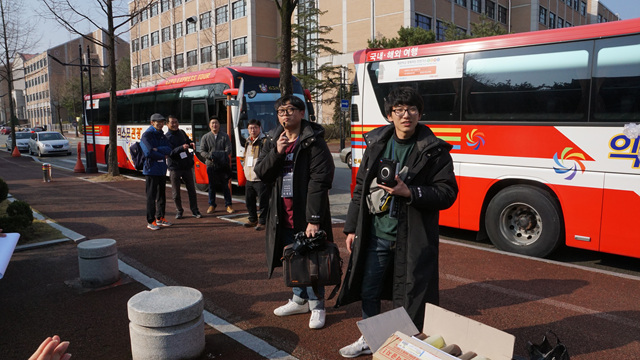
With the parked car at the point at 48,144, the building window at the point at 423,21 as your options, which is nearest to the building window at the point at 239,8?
the building window at the point at 423,21

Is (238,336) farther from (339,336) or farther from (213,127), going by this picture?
(213,127)

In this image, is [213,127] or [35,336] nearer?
[35,336]

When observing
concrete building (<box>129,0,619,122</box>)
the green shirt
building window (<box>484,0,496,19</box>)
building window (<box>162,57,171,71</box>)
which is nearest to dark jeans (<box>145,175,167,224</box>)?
the green shirt

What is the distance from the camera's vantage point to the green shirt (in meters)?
3.16

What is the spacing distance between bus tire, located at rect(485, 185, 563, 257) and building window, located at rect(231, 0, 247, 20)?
4382cm

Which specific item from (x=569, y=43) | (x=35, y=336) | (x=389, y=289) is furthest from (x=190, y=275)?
(x=569, y=43)

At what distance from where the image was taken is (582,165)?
5.84 metres

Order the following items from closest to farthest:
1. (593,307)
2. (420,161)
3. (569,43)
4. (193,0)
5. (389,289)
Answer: (420,161) → (389,289) → (593,307) → (569,43) → (193,0)

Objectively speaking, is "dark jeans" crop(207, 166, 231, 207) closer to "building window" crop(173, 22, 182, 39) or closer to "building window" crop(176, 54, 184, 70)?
"building window" crop(176, 54, 184, 70)

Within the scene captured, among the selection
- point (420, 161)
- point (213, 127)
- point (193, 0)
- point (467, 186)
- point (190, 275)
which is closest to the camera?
point (420, 161)

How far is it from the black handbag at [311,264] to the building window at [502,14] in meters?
53.2

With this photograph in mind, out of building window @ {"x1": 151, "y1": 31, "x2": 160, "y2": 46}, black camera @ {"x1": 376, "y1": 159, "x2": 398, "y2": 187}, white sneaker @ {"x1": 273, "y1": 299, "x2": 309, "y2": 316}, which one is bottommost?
white sneaker @ {"x1": 273, "y1": 299, "x2": 309, "y2": 316}

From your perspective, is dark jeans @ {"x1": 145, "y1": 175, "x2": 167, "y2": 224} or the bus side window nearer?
the bus side window

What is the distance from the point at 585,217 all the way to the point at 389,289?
3.80 metres
